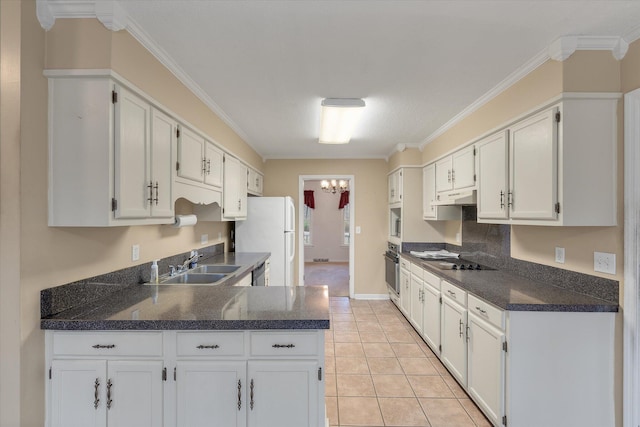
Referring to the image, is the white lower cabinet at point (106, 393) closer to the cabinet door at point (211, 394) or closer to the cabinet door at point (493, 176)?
the cabinet door at point (211, 394)

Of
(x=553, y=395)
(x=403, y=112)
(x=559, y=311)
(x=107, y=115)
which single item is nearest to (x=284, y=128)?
(x=403, y=112)

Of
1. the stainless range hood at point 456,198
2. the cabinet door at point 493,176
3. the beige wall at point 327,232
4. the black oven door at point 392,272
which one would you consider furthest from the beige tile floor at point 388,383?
the beige wall at point 327,232

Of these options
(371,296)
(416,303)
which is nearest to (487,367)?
(416,303)

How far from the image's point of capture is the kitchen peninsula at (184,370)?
4.96ft

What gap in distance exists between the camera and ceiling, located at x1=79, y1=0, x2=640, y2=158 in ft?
5.27

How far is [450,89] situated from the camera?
2.59m

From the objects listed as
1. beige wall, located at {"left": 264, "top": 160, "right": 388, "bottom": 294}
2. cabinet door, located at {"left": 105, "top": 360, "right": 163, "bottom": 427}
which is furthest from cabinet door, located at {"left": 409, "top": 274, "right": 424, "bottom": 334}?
cabinet door, located at {"left": 105, "top": 360, "right": 163, "bottom": 427}

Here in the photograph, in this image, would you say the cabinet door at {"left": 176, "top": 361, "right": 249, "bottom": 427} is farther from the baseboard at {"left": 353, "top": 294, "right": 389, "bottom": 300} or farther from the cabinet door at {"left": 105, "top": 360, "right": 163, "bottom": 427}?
the baseboard at {"left": 353, "top": 294, "right": 389, "bottom": 300}

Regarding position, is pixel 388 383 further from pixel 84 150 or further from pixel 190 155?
pixel 84 150

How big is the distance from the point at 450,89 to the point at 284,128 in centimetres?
192

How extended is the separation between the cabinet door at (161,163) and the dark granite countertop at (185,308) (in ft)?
1.79

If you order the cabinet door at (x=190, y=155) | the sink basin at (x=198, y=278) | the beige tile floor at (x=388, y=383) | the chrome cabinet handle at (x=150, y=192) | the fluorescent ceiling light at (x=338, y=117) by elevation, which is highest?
the fluorescent ceiling light at (x=338, y=117)

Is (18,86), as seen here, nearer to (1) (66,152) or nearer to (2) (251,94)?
(1) (66,152)

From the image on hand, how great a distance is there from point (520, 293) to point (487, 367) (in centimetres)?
56
